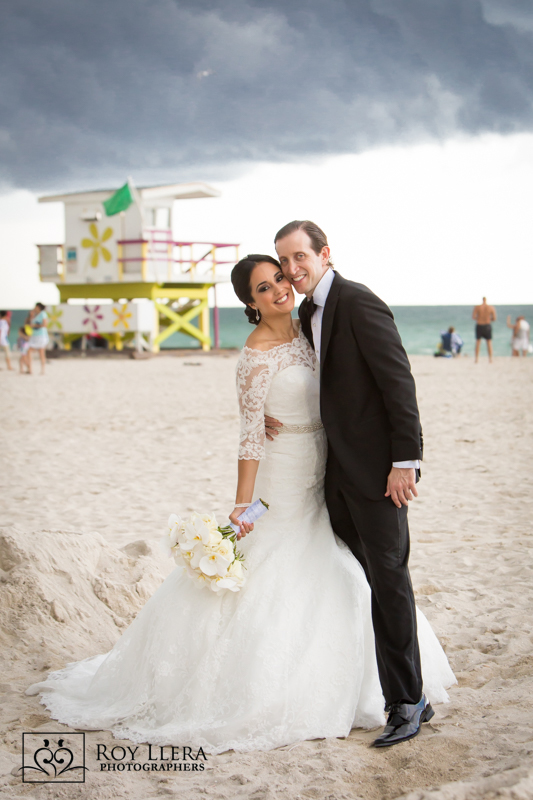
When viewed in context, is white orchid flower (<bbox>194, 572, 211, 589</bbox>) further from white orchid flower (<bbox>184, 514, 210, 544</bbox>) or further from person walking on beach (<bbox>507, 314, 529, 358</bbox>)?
person walking on beach (<bbox>507, 314, 529, 358</bbox>)

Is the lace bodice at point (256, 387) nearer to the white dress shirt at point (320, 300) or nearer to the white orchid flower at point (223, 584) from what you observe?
the white dress shirt at point (320, 300)

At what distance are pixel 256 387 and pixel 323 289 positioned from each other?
48 cm

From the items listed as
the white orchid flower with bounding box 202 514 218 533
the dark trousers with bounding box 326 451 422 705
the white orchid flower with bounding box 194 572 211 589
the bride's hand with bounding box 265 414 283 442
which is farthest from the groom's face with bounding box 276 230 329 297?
the white orchid flower with bounding box 194 572 211 589

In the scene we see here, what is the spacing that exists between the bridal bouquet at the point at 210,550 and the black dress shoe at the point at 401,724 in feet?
2.47

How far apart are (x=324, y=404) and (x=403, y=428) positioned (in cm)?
33

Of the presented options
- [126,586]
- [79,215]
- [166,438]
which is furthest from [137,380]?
[126,586]

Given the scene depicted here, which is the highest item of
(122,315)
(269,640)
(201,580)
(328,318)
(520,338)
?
(122,315)

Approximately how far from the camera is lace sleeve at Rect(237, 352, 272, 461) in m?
2.74

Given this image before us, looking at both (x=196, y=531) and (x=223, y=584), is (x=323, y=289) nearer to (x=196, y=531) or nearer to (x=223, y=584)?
(x=196, y=531)

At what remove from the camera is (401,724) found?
243 cm

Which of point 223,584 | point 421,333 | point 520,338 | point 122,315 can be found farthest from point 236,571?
point 421,333

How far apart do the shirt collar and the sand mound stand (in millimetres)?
2256

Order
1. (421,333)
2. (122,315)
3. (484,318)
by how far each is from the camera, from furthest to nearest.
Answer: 1. (421,333)
2. (122,315)
3. (484,318)

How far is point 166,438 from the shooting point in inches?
380
